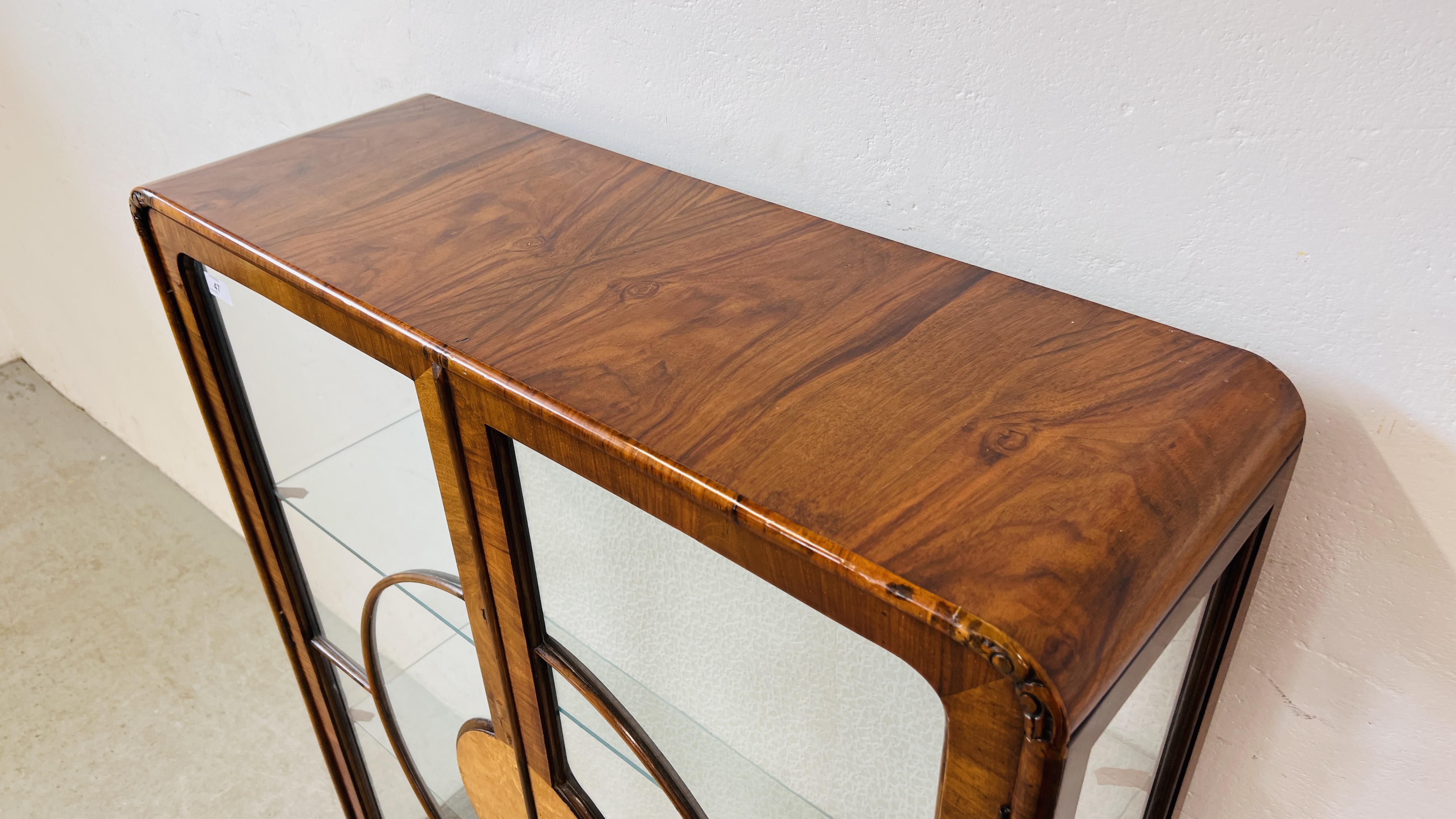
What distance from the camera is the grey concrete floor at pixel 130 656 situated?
158 centimetres

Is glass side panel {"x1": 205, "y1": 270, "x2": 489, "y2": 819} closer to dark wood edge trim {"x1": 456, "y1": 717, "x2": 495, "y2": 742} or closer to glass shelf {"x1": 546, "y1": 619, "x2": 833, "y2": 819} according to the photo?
dark wood edge trim {"x1": 456, "y1": 717, "x2": 495, "y2": 742}

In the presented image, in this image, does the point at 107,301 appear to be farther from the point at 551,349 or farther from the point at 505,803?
the point at 551,349

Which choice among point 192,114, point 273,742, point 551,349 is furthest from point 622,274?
point 273,742

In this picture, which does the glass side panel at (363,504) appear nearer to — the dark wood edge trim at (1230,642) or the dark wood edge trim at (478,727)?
the dark wood edge trim at (478,727)

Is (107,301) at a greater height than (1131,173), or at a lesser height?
lesser

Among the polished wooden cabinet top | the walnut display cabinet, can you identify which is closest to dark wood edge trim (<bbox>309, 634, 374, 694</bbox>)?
the walnut display cabinet

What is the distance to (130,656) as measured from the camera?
1.80 meters

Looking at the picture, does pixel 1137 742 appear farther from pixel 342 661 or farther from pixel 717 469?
pixel 342 661

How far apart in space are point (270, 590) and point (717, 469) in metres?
0.73

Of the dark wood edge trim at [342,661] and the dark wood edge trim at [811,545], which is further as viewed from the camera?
the dark wood edge trim at [342,661]

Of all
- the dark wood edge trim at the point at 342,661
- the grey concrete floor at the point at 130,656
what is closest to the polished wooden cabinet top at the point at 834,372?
the dark wood edge trim at the point at 342,661

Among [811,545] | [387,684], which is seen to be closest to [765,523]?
[811,545]

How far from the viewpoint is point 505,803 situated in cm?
83

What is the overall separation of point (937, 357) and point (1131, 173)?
160 mm
